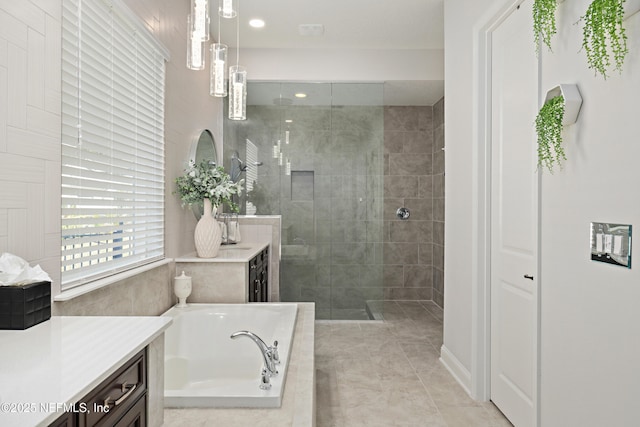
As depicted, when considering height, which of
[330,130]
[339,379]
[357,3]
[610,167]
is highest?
[357,3]

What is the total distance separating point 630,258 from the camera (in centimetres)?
150

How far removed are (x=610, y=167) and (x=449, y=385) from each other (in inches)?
78.3

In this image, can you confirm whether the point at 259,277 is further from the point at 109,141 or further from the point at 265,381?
the point at 265,381

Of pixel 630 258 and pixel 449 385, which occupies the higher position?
pixel 630 258

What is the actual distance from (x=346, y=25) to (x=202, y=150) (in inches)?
69.7

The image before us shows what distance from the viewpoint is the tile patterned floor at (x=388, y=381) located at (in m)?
2.59

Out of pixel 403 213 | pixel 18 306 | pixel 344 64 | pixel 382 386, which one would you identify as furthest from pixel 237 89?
pixel 403 213

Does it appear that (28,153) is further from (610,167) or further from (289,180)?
(289,180)

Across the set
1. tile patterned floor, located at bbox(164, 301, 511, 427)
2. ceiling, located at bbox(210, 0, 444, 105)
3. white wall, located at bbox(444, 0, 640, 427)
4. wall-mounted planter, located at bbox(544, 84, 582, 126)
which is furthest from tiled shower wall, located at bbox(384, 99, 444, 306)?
wall-mounted planter, located at bbox(544, 84, 582, 126)

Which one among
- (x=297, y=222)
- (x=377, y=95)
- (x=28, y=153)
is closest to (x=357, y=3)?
(x=377, y=95)

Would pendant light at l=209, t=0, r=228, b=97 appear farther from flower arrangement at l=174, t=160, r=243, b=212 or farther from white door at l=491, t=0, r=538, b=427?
→ white door at l=491, t=0, r=538, b=427

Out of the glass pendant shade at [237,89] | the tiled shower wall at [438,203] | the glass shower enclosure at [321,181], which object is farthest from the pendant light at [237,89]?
the tiled shower wall at [438,203]

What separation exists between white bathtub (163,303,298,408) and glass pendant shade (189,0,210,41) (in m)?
1.54

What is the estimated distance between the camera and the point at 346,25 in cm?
417
